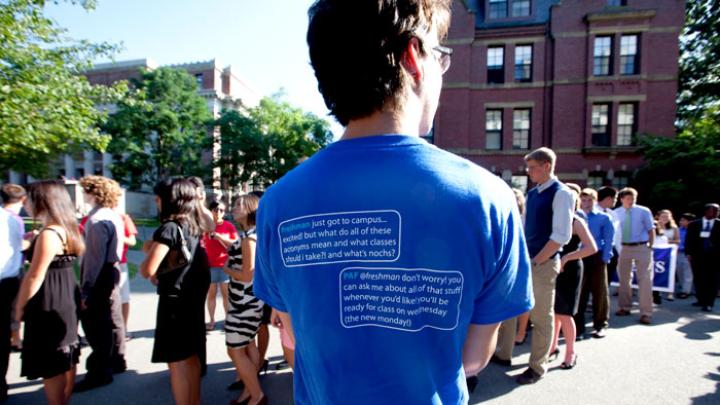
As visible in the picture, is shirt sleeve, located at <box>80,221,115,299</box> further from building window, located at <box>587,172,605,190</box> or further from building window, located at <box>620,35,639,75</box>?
building window, located at <box>620,35,639,75</box>

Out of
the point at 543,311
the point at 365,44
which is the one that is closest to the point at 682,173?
the point at 543,311

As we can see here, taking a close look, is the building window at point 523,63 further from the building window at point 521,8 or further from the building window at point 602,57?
the building window at point 602,57

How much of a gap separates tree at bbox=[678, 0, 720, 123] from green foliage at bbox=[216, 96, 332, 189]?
23.1 meters

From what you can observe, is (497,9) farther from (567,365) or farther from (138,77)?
(138,77)

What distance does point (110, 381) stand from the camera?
398 cm

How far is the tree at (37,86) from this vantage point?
262 inches

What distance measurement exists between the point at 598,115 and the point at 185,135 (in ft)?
108

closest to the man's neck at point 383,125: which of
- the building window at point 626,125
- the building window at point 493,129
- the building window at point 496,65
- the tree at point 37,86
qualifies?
the tree at point 37,86

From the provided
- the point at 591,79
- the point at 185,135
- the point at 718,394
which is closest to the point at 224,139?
the point at 185,135

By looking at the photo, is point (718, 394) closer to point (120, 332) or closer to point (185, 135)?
point (120, 332)

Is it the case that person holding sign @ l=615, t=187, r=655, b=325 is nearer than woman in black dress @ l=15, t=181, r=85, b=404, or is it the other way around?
woman in black dress @ l=15, t=181, r=85, b=404

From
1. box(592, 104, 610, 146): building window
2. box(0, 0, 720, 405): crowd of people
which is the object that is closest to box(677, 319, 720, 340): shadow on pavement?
box(0, 0, 720, 405): crowd of people

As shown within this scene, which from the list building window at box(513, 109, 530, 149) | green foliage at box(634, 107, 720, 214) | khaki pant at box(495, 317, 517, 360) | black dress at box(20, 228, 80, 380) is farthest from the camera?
building window at box(513, 109, 530, 149)

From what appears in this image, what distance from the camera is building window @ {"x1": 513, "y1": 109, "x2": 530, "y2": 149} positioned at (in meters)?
18.9
